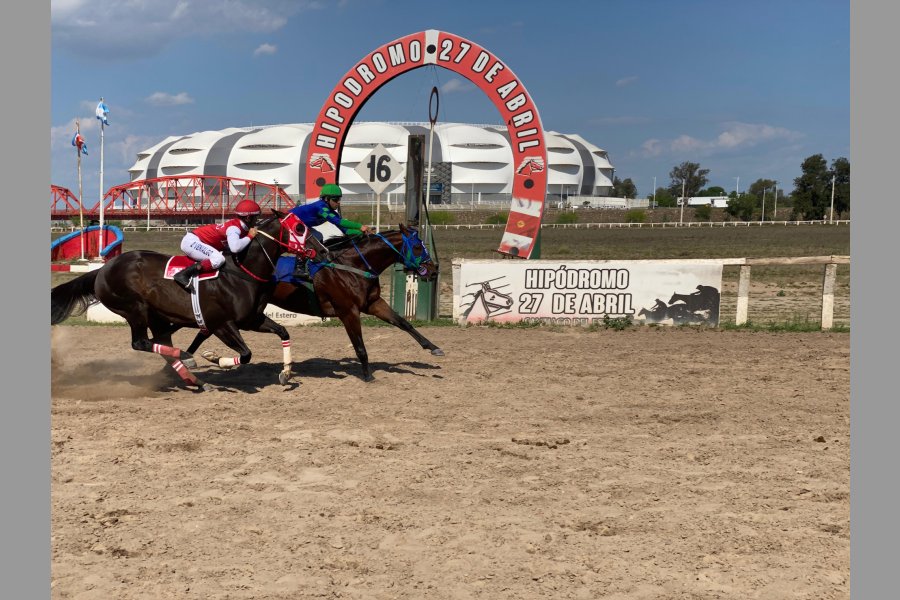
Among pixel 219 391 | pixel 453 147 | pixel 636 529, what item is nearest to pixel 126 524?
pixel 636 529

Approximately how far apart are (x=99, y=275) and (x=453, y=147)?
5096 inches

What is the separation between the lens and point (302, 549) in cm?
468

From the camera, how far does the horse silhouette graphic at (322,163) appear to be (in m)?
16.5

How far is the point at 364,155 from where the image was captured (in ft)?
396

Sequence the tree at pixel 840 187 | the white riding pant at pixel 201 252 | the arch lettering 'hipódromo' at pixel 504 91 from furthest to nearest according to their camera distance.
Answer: the tree at pixel 840 187
the arch lettering 'hipódromo' at pixel 504 91
the white riding pant at pixel 201 252

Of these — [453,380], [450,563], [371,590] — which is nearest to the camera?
[371,590]

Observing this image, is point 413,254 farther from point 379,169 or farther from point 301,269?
point 379,169

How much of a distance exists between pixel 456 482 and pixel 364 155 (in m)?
118

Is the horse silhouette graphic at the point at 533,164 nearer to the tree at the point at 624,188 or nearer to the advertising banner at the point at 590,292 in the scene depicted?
the advertising banner at the point at 590,292

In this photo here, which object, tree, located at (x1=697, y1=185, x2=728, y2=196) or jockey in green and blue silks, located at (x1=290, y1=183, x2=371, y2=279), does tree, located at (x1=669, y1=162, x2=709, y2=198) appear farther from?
jockey in green and blue silks, located at (x1=290, y1=183, x2=371, y2=279)

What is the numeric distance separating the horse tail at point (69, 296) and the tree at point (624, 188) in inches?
6582

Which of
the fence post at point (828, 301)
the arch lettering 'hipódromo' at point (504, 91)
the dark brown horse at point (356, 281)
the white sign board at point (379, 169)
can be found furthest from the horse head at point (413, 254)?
the fence post at point (828, 301)

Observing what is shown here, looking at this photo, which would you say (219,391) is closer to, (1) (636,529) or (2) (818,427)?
(1) (636,529)

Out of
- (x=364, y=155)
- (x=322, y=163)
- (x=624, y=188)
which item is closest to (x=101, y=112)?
(x=322, y=163)
